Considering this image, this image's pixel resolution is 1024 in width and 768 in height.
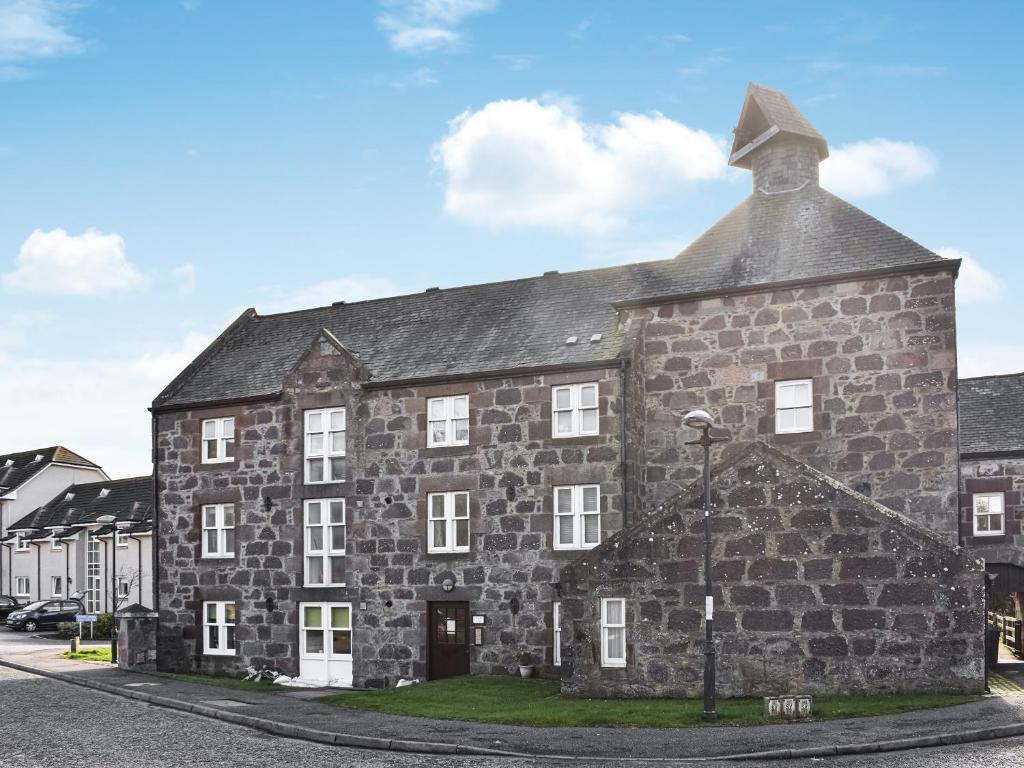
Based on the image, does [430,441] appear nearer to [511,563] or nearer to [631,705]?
[511,563]

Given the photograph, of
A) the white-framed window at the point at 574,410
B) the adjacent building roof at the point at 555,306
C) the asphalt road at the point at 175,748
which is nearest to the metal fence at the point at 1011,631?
the adjacent building roof at the point at 555,306

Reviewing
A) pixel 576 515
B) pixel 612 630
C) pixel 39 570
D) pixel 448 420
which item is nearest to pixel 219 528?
pixel 448 420

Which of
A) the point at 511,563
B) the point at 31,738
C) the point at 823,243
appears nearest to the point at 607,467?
the point at 511,563

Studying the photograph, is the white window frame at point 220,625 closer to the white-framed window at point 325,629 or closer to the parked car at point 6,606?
the white-framed window at point 325,629

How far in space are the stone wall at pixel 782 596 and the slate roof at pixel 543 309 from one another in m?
7.52

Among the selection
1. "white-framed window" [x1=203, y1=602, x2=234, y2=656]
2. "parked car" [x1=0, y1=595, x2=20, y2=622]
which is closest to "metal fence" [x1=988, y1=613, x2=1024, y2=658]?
"white-framed window" [x1=203, y1=602, x2=234, y2=656]

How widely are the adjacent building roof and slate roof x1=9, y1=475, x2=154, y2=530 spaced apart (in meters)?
25.3

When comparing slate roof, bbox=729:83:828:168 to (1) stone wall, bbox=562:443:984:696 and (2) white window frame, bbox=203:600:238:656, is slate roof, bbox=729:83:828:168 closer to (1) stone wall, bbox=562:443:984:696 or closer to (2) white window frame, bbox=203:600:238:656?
(1) stone wall, bbox=562:443:984:696

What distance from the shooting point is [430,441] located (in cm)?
3362

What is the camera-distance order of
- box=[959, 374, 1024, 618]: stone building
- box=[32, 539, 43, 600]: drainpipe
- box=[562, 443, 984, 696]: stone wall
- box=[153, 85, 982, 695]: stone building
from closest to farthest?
1. box=[562, 443, 984, 696]: stone wall
2. box=[153, 85, 982, 695]: stone building
3. box=[959, 374, 1024, 618]: stone building
4. box=[32, 539, 43, 600]: drainpipe

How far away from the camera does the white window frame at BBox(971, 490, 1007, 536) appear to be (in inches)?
1649

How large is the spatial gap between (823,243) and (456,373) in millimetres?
10522

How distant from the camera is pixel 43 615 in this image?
56.0 m

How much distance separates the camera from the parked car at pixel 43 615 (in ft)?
184
